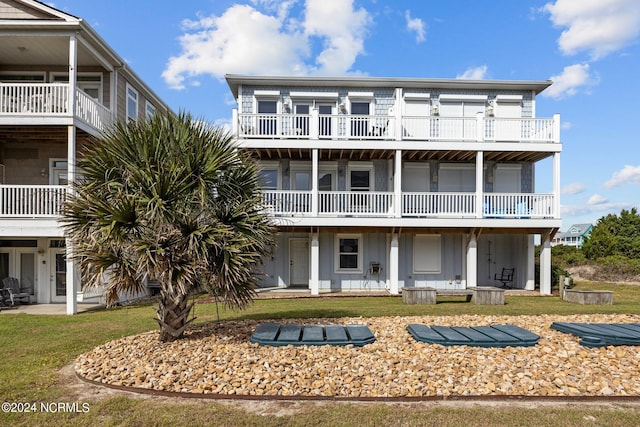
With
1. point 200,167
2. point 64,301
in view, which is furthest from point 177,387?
point 64,301

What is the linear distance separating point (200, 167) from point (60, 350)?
4304 mm

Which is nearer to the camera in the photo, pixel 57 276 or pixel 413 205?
pixel 57 276

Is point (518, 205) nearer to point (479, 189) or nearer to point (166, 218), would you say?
point (479, 189)

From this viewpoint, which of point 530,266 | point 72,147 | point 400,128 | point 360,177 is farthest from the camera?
point 360,177

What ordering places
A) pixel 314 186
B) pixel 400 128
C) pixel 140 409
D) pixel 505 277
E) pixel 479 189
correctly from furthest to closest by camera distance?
pixel 505 277 → pixel 479 189 → pixel 400 128 → pixel 314 186 → pixel 140 409

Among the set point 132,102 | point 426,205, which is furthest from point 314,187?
point 132,102

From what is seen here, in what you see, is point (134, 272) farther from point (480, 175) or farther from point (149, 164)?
point (480, 175)

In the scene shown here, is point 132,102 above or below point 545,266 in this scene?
above

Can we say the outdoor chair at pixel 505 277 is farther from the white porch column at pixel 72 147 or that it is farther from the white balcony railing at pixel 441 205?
the white porch column at pixel 72 147

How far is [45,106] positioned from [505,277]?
61.8ft

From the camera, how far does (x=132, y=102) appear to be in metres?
17.0

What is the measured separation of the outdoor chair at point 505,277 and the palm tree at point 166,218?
1369cm

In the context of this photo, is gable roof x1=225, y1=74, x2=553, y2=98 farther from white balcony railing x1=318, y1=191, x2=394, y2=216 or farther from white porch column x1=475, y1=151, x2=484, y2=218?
white balcony railing x1=318, y1=191, x2=394, y2=216

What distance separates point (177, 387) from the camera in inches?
197
